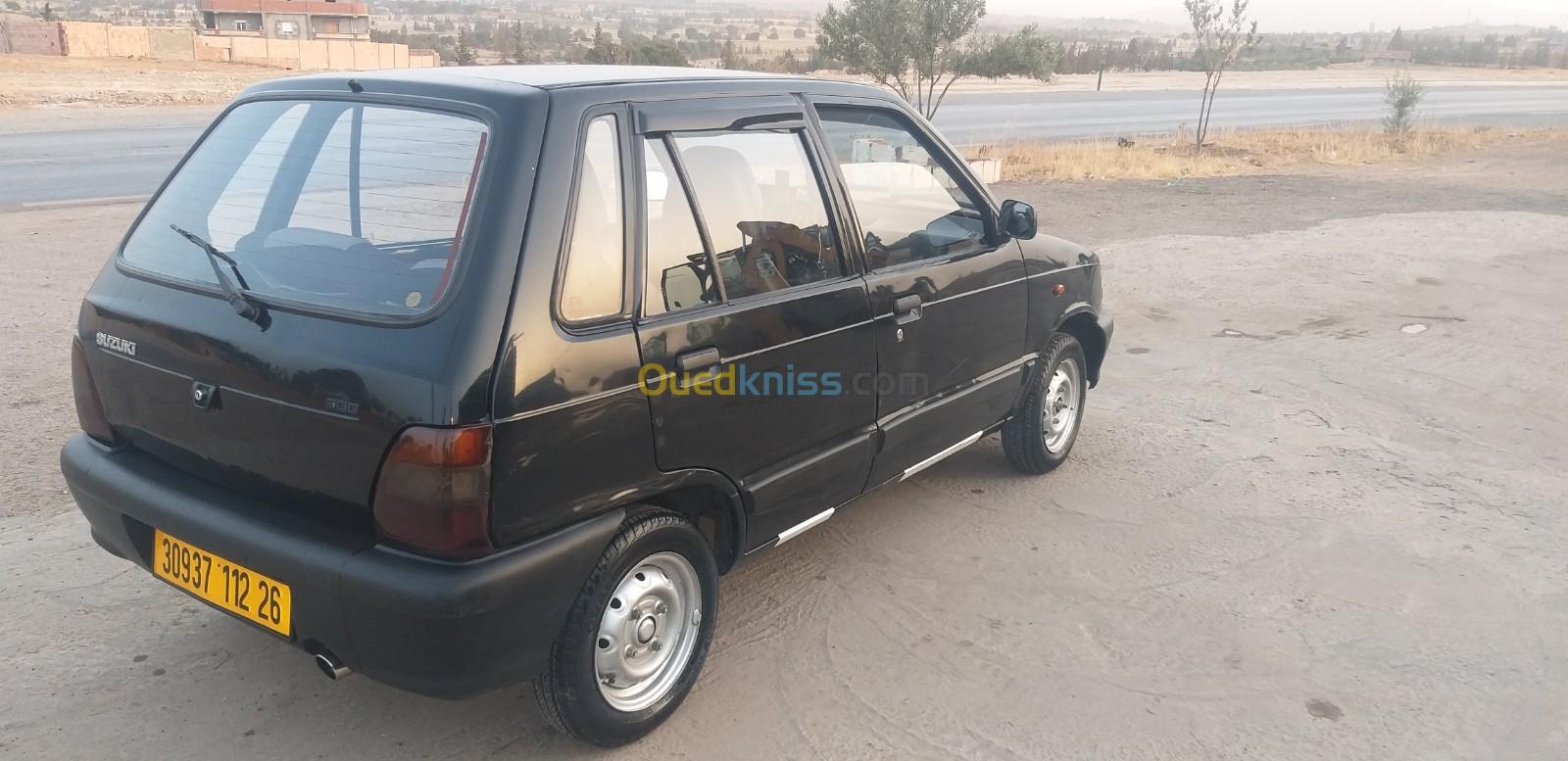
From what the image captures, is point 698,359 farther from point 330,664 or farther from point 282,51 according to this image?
point 282,51

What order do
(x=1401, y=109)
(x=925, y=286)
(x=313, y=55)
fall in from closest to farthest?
(x=925, y=286), (x=1401, y=109), (x=313, y=55)

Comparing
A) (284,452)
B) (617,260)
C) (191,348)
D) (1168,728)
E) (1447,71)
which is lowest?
(1168,728)

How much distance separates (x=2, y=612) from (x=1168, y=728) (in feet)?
12.3

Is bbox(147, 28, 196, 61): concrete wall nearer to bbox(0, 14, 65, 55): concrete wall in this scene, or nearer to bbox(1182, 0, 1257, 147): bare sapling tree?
bbox(0, 14, 65, 55): concrete wall

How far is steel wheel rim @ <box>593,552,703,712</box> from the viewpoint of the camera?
309cm

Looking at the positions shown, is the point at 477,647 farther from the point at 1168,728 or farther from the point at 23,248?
the point at 23,248

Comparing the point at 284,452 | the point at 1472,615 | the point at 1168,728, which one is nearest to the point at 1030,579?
the point at 1168,728

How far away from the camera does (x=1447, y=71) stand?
7088cm

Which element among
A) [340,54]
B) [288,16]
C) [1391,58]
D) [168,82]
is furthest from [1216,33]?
[1391,58]

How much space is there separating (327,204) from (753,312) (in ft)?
4.10

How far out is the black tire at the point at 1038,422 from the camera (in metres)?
5.06

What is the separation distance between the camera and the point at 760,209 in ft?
11.7

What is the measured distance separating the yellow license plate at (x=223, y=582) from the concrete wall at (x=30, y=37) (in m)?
46.0

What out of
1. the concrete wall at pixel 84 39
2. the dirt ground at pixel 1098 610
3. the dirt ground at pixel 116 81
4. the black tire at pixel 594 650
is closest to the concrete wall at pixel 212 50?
the dirt ground at pixel 116 81
